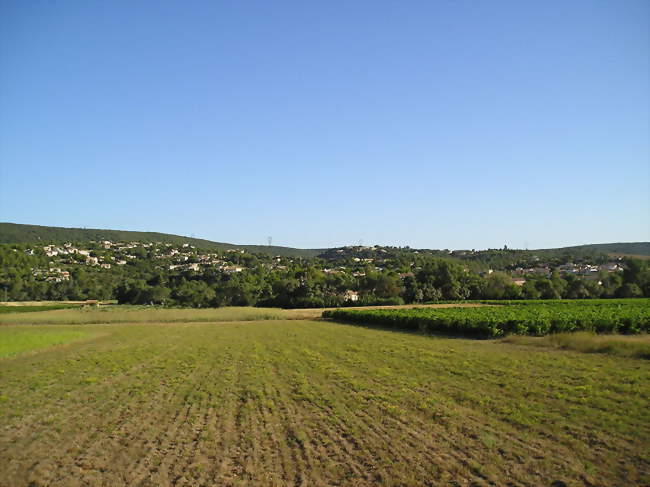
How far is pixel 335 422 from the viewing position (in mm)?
12523

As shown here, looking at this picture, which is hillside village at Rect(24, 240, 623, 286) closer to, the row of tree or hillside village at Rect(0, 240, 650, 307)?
hillside village at Rect(0, 240, 650, 307)

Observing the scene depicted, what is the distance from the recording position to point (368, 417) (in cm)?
1290

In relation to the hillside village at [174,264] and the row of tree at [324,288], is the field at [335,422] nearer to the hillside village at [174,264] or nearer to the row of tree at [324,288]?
the row of tree at [324,288]

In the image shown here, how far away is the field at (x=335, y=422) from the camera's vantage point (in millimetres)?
9188

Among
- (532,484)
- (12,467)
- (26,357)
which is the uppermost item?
(532,484)

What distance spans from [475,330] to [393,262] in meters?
147

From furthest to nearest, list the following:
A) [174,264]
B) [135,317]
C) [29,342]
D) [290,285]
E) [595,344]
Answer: [174,264]
[290,285]
[135,317]
[29,342]
[595,344]

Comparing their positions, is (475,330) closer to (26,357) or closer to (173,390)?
(173,390)

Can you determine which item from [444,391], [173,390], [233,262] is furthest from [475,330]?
[233,262]

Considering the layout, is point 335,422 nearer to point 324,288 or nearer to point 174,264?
point 324,288

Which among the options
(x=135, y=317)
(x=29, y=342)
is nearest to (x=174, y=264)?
(x=135, y=317)

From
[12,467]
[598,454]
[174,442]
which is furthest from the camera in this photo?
[174,442]

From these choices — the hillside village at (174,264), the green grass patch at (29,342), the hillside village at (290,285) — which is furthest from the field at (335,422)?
the hillside village at (174,264)

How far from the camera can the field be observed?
919 cm
